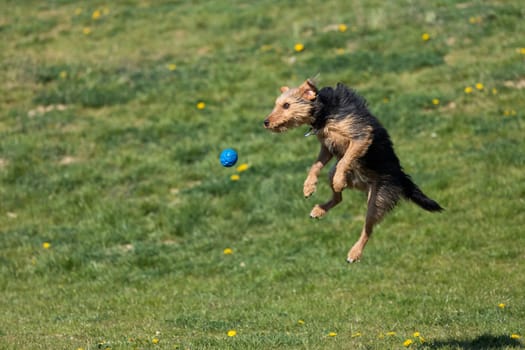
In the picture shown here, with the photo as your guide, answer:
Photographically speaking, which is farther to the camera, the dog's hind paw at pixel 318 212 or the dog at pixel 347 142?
the dog's hind paw at pixel 318 212

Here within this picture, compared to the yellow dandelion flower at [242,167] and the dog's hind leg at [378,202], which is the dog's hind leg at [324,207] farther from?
the yellow dandelion flower at [242,167]

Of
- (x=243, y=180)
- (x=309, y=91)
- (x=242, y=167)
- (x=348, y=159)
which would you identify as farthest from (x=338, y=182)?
(x=242, y=167)

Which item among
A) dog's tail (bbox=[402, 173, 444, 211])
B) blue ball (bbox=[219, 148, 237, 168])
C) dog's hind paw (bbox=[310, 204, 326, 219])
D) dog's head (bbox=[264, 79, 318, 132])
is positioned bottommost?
dog's tail (bbox=[402, 173, 444, 211])

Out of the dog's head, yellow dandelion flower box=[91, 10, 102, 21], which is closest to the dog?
the dog's head

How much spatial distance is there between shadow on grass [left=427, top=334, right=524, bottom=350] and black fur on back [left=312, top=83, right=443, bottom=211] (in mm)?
1555

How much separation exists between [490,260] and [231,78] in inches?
325

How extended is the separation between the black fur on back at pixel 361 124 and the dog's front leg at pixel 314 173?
0.38 meters

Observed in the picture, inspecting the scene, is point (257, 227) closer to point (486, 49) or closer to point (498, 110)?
point (498, 110)

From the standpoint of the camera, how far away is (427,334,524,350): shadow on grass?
7.73 m

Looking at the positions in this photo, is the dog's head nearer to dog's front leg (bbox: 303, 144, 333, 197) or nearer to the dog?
the dog

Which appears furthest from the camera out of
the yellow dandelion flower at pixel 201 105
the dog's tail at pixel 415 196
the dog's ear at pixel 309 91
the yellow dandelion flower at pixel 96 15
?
the yellow dandelion flower at pixel 96 15

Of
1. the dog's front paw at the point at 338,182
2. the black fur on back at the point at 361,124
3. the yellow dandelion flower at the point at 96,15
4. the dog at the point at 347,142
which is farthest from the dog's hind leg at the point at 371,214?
the yellow dandelion flower at the point at 96,15

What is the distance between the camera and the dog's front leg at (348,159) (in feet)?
25.3

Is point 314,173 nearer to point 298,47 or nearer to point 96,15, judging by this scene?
point 298,47
